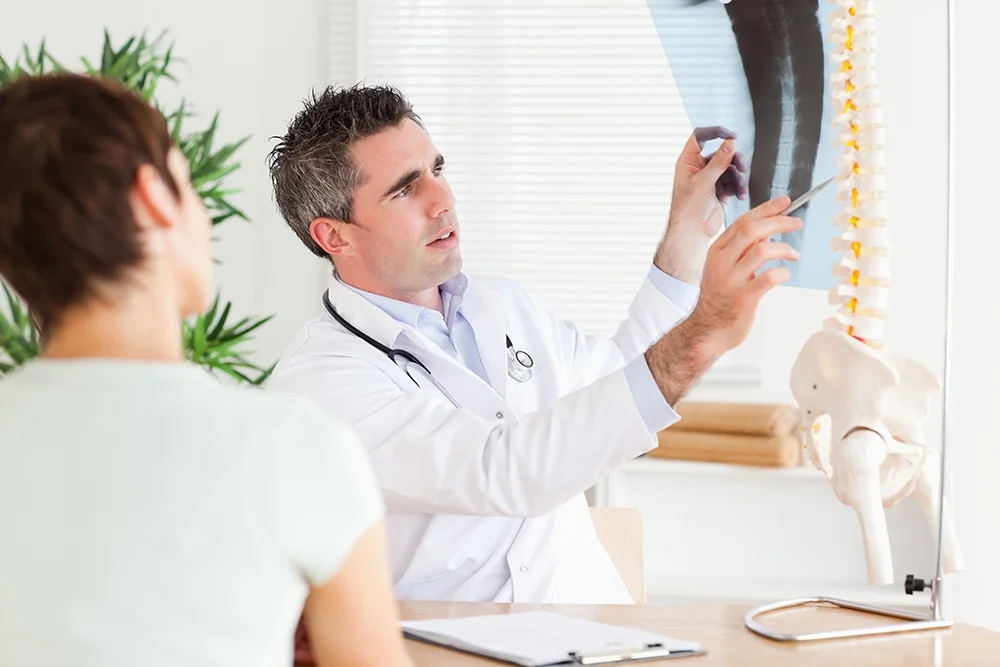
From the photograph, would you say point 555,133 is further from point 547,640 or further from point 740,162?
point 547,640

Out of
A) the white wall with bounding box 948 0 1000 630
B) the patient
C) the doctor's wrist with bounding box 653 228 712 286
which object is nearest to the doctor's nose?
the doctor's wrist with bounding box 653 228 712 286

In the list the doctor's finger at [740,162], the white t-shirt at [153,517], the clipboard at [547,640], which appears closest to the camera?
the white t-shirt at [153,517]

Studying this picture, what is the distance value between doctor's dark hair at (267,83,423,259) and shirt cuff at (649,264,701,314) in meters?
0.55

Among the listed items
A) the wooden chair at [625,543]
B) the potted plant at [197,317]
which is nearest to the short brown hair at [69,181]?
the wooden chair at [625,543]

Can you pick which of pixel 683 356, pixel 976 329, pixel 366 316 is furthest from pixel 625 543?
pixel 976 329

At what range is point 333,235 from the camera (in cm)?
233

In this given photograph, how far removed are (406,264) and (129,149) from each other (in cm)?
136

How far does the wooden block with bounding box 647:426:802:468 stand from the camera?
3.11m

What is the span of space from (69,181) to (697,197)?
130 cm

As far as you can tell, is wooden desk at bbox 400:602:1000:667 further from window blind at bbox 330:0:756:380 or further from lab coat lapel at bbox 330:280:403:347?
window blind at bbox 330:0:756:380

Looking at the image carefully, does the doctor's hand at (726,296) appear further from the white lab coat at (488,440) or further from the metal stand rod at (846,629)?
the metal stand rod at (846,629)

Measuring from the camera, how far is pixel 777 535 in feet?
11.1

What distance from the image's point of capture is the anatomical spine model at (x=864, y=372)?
1554 millimetres

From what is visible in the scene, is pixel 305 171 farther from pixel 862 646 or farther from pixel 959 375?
pixel 959 375
